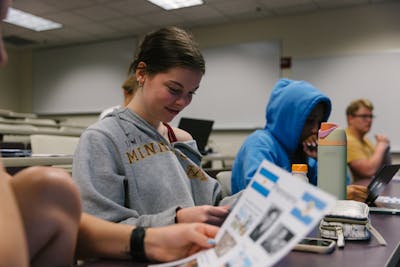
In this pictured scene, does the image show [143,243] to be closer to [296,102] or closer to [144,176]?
[144,176]

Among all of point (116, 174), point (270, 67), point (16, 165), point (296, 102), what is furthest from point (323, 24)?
point (116, 174)

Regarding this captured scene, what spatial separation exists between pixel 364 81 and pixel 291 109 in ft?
12.8

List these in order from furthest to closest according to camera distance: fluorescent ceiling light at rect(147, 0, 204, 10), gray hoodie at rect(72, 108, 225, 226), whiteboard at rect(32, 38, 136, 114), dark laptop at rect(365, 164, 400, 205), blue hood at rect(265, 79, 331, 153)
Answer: whiteboard at rect(32, 38, 136, 114) → fluorescent ceiling light at rect(147, 0, 204, 10) → blue hood at rect(265, 79, 331, 153) → dark laptop at rect(365, 164, 400, 205) → gray hoodie at rect(72, 108, 225, 226)

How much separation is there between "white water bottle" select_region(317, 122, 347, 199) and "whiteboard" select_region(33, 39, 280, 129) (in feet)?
13.5

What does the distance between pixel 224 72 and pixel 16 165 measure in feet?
14.6

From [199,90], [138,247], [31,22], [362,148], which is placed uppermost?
[31,22]

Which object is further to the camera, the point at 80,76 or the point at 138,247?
the point at 80,76

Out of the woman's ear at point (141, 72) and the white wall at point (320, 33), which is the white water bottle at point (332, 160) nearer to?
the woman's ear at point (141, 72)

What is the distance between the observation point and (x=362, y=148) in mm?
3129

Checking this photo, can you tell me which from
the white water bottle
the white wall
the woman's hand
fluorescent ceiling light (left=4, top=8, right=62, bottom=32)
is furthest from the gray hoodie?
fluorescent ceiling light (left=4, top=8, right=62, bottom=32)

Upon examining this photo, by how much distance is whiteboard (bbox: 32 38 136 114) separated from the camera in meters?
6.50

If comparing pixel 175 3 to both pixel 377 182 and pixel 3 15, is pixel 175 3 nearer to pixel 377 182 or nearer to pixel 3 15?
pixel 377 182

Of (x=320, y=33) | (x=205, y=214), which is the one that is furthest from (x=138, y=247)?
(x=320, y=33)

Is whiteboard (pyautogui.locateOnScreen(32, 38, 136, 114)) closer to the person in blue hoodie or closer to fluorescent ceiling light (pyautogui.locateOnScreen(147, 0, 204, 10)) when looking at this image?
fluorescent ceiling light (pyautogui.locateOnScreen(147, 0, 204, 10))
